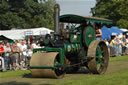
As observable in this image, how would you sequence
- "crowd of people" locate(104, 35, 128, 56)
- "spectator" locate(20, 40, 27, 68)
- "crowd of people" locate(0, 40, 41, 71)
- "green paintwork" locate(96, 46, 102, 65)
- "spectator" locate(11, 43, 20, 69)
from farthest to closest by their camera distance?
1. "crowd of people" locate(104, 35, 128, 56)
2. "spectator" locate(20, 40, 27, 68)
3. "spectator" locate(11, 43, 20, 69)
4. "crowd of people" locate(0, 40, 41, 71)
5. "green paintwork" locate(96, 46, 102, 65)

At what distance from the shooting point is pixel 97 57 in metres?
11.6

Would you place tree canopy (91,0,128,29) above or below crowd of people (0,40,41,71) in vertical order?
above

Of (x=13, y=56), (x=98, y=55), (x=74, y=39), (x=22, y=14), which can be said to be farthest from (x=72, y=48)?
(x=22, y=14)

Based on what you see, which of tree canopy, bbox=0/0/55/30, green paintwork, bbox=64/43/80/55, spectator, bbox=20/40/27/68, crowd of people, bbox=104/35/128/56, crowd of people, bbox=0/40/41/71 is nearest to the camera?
green paintwork, bbox=64/43/80/55

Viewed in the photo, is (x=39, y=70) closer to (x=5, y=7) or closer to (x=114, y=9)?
(x=5, y=7)

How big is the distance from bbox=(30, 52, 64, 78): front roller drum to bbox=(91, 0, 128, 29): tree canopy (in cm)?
3657

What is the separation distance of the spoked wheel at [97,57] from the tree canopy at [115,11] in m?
34.1

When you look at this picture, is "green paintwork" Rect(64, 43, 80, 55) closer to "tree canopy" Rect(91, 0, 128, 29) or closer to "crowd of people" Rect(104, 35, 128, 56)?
"crowd of people" Rect(104, 35, 128, 56)

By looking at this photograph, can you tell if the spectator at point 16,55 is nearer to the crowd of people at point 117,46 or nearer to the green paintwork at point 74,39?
the green paintwork at point 74,39

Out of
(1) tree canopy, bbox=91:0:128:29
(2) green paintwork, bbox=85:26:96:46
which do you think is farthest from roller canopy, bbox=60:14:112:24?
(1) tree canopy, bbox=91:0:128:29

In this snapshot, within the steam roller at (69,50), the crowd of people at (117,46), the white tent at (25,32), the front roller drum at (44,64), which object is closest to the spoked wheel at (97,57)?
the steam roller at (69,50)

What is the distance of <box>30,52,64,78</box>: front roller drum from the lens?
9.88 meters

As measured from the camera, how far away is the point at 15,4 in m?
A: 45.1

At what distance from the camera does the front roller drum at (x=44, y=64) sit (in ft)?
32.4
